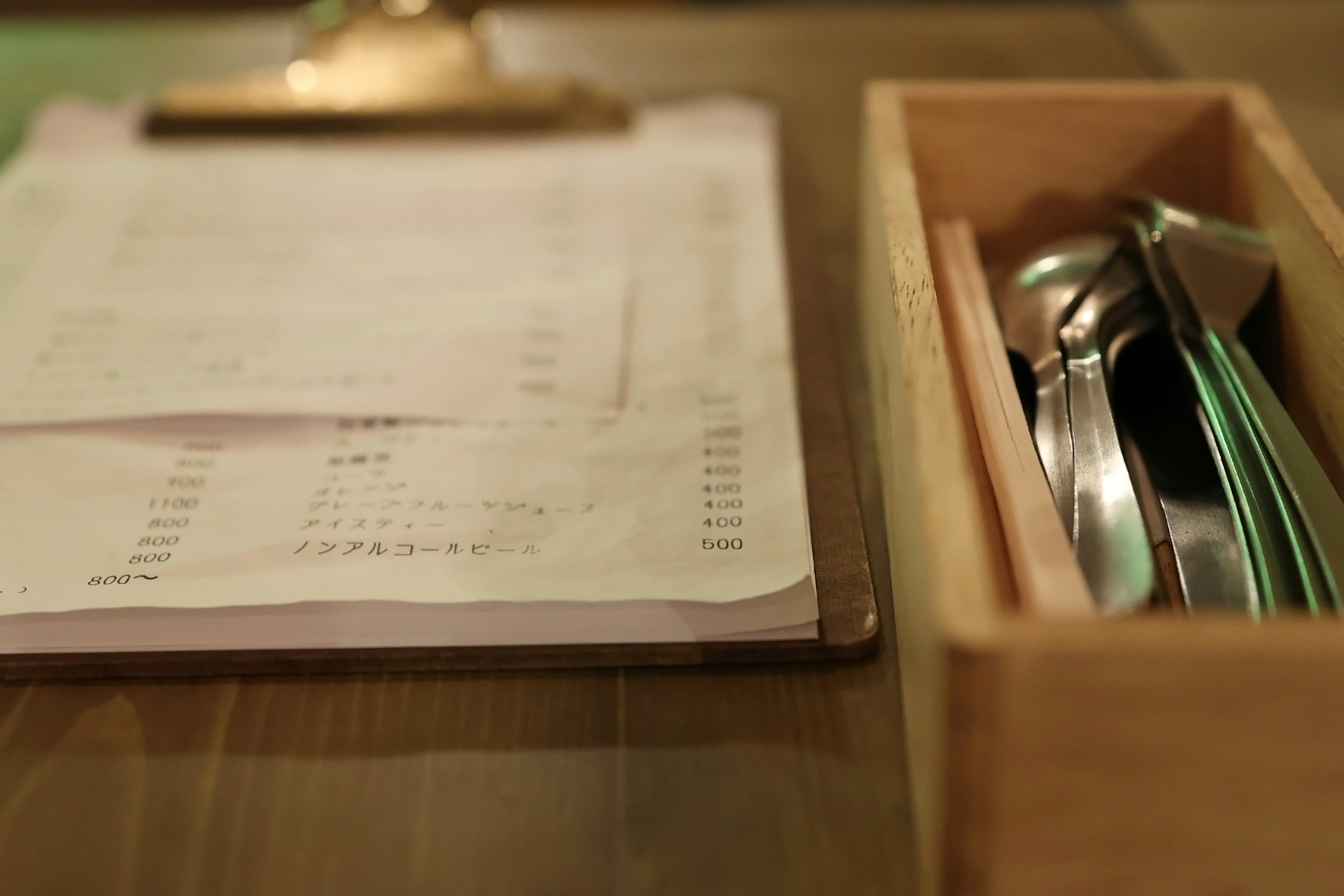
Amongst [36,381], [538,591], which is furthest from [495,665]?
[36,381]

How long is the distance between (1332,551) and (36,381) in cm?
53

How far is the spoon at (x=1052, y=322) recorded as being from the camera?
33 centimetres

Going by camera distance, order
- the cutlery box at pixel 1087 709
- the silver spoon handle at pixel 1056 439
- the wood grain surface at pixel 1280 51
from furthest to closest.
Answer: the wood grain surface at pixel 1280 51 < the silver spoon handle at pixel 1056 439 < the cutlery box at pixel 1087 709

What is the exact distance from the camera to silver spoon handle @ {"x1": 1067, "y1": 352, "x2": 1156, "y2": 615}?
266mm

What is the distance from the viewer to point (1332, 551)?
0.28 meters

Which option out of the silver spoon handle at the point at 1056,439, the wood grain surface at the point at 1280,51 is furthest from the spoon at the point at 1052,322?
the wood grain surface at the point at 1280,51

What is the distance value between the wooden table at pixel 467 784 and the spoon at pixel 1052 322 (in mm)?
75

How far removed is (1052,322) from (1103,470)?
88 mm

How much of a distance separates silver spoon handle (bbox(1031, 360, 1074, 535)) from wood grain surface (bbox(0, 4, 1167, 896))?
0.07 metres

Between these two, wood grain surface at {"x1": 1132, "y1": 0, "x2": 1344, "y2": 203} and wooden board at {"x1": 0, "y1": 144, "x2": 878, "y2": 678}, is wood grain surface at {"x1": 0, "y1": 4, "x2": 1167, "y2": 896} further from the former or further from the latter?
wood grain surface at {"x1": 1132, "y1": 0, "x2": 1344, "y2": 203}

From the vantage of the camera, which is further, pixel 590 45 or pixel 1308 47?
pixel 590 45

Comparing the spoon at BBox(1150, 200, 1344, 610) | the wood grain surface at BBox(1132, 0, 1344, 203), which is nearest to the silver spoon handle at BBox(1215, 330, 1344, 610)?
the spoon at BBox(1150, 200, 1344, 610)

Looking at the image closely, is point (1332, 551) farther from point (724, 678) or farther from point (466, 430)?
point (466, 430)

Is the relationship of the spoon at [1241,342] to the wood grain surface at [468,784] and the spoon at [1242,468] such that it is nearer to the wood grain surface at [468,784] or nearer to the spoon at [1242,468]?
the spoon at [1242,468]
